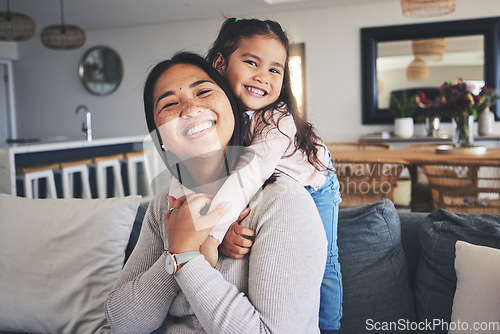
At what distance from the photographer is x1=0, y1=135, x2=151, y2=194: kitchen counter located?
12.0ft

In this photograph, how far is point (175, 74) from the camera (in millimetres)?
1042

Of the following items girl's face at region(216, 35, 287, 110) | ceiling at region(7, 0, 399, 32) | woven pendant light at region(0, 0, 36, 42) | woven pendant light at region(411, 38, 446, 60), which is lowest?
girl's face at region(216, 35, 287, 110)

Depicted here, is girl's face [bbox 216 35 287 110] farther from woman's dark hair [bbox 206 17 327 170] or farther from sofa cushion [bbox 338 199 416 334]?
sofa cushion [bbox 338 199 416 334]

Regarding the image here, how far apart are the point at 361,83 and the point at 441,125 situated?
3.59ft

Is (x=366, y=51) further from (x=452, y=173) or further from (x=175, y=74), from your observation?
(x=175, y=74)

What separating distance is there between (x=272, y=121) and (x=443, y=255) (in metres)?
0.64

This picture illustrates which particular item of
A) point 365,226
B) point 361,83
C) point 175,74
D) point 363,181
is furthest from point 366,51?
point 175,74

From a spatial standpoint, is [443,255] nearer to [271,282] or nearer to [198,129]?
[271,282]

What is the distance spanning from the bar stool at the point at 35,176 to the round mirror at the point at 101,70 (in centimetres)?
287

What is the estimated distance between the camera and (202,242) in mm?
967

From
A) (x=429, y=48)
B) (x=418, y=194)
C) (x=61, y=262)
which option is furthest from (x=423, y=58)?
(x=61, y=262)

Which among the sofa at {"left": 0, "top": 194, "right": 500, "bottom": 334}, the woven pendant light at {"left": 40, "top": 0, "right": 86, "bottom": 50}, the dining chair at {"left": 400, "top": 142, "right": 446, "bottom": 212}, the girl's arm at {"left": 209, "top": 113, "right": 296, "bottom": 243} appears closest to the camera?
the girl's arm at {"left": 209, "top": 113, "right": 296, "bottom": 243}

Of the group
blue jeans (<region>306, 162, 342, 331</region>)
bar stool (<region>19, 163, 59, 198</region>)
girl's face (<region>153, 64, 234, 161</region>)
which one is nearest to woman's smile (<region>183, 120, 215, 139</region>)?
girl's face (<region>153, 64, 234, 161</region>)

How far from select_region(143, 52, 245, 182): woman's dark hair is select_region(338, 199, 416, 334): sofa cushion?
1.78ft
